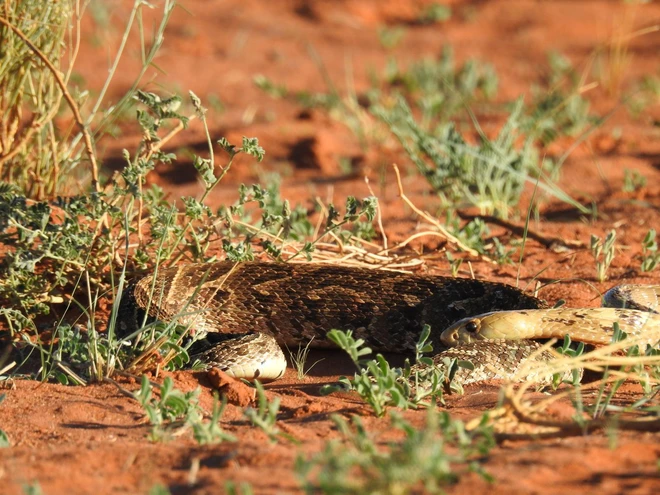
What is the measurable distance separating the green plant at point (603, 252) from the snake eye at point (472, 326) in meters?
1.43

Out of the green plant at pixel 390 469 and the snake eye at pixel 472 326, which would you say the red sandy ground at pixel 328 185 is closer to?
the green plant at pixel 390 469

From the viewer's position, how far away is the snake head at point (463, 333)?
16.7 feet

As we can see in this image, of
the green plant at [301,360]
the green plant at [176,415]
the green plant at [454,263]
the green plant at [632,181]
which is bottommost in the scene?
the green plant at [301,360]

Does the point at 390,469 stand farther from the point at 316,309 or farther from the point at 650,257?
the point at 650,257

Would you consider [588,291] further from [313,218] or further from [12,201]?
[12,201]

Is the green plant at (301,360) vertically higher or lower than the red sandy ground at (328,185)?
lower

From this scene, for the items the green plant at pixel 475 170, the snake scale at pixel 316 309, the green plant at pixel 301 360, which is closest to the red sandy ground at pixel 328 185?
the green plant at pixel 301 360

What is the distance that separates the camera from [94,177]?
205 inches

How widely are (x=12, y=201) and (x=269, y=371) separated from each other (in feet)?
5.64

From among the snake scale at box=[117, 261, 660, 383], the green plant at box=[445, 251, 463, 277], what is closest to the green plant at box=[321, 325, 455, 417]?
the snake scale at box=[117, 261, 660, 383]

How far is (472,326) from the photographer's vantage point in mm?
5105

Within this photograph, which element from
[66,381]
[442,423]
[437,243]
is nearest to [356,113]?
[437,243]

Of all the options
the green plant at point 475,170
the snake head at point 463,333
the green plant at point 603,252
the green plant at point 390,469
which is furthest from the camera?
the green plant at point 475,170

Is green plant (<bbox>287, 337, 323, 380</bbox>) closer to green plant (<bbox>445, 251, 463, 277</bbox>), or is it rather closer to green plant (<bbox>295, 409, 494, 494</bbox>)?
green plant (<bbox>445, 251, 463, 277</bbox>)
